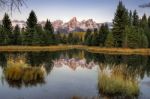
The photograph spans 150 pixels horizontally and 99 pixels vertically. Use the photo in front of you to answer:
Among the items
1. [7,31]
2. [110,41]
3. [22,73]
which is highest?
[7,31]

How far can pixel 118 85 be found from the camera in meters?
19.3

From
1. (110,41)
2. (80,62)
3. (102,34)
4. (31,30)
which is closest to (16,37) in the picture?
(31,30)

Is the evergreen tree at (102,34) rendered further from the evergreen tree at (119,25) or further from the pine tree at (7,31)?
the pine tree at (7,31)

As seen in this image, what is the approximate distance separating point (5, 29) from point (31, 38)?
7931 millimetres

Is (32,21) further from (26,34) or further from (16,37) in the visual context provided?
(16,37)

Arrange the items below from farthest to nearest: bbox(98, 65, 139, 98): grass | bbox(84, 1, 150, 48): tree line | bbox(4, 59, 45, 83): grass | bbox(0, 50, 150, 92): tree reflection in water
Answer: bbox(84, 1, 150, 48): tree line, bbox(0, 50, 150, 92): tree reflection in water, bbox(4, 59, 45, 83): grass, bbox(98, 65, 139, 98): grass

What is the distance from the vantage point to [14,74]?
85.1 ft

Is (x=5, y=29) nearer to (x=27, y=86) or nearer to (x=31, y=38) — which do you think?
(x=31, y=38)

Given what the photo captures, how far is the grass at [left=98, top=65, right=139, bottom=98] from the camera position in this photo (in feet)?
61.8

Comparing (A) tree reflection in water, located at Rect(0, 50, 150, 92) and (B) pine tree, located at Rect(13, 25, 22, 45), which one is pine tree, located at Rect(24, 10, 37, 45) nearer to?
(B) pine tree, located at Rect(13, 25, 22, 45)

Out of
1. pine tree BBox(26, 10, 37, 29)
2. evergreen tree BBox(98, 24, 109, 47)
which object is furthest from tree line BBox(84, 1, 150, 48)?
pine tree BBox(26, 10, 37, 29)

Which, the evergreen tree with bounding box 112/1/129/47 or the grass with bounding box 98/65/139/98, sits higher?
the evergreen tree with bounding box 112/1/129/47

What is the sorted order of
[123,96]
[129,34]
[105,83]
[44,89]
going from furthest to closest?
[129,34] → [44,89] → [105,83] → [123,96]

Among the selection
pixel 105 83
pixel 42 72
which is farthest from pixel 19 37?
pixel 105 83
